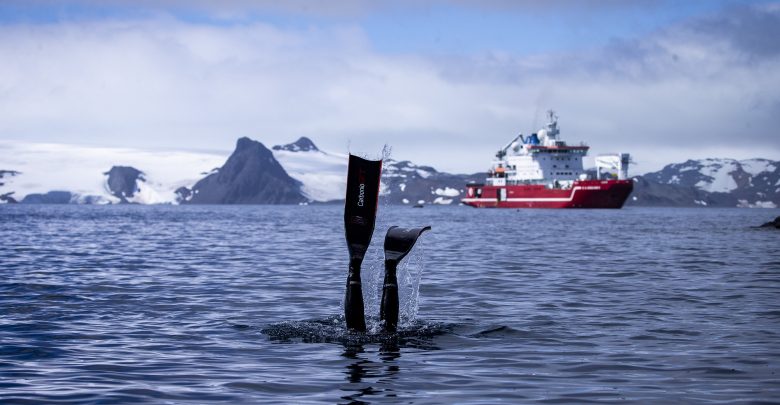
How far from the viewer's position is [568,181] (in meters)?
151

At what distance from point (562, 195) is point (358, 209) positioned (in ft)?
433

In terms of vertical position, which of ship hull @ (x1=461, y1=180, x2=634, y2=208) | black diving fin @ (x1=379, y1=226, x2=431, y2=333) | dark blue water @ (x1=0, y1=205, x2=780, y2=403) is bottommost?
dark blue water @ (x1=0, y1=205, x2=780, y2=403)

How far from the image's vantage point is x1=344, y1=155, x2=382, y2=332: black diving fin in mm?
13016

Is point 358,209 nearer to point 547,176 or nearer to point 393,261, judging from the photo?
point 393,261

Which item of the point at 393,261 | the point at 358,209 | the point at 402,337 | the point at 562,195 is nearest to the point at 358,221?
the point at 358,209

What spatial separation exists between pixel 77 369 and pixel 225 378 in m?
2.00

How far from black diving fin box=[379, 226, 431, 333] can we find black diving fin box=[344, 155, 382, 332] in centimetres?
56

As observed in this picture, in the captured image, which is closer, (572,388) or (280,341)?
(572,388)

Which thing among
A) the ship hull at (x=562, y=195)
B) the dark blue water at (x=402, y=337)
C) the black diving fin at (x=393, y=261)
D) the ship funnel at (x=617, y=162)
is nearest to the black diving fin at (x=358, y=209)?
the black diving fin at (x=393, y=261)

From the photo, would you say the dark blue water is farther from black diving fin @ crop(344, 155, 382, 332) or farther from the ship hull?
the ship hull

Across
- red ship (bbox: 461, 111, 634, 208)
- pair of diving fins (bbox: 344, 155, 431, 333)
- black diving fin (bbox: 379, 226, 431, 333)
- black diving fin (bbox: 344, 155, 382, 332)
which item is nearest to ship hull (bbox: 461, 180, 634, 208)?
red ship (bbox: 461, 111, 634, 208)

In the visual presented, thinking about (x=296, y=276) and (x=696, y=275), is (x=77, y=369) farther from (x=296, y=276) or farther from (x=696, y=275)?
(x=696, y=275)

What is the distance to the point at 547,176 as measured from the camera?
156625mm

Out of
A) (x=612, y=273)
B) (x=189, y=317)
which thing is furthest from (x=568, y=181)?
(x=189, y=317)
